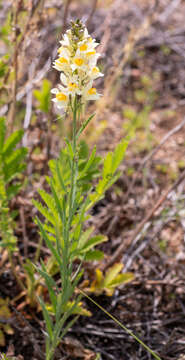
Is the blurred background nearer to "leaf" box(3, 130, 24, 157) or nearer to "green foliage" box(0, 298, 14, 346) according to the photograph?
"green foliage" box(0, 298, 14, 346)

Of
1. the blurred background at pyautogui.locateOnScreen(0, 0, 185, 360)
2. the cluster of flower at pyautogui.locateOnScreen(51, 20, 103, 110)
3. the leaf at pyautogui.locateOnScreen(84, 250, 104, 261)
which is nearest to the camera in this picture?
the cluster of flower at pyautogui.locateOnScreen(51, 20, 103, 110)

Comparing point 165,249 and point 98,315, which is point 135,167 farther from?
point 98,315

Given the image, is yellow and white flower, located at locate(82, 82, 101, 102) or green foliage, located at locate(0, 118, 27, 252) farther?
green foliage, located at locate(0, 118, 27, 252)

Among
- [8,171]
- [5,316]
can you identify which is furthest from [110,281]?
[8,171]

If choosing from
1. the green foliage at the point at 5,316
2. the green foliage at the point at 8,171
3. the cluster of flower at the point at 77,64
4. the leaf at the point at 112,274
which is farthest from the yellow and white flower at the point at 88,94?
the green foliage at the point at 5,316

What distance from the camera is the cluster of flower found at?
45.1 inches

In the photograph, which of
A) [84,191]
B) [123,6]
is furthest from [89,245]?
[123,6]

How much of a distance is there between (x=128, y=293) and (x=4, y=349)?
726 mm

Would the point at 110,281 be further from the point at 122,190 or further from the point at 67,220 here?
the point at 122,190

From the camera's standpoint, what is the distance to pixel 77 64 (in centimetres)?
114

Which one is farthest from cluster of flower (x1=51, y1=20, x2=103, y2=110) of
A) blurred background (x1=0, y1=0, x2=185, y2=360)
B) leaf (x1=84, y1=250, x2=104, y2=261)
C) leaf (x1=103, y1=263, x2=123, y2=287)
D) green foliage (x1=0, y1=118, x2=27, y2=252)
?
leaf (x1=103, y1=263, x2=123, y2=287)

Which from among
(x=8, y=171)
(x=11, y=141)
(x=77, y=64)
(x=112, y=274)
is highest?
(x=77, y=64)

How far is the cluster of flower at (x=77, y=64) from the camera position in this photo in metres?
1.14

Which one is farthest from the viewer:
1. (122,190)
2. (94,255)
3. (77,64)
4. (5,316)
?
(122,190)
